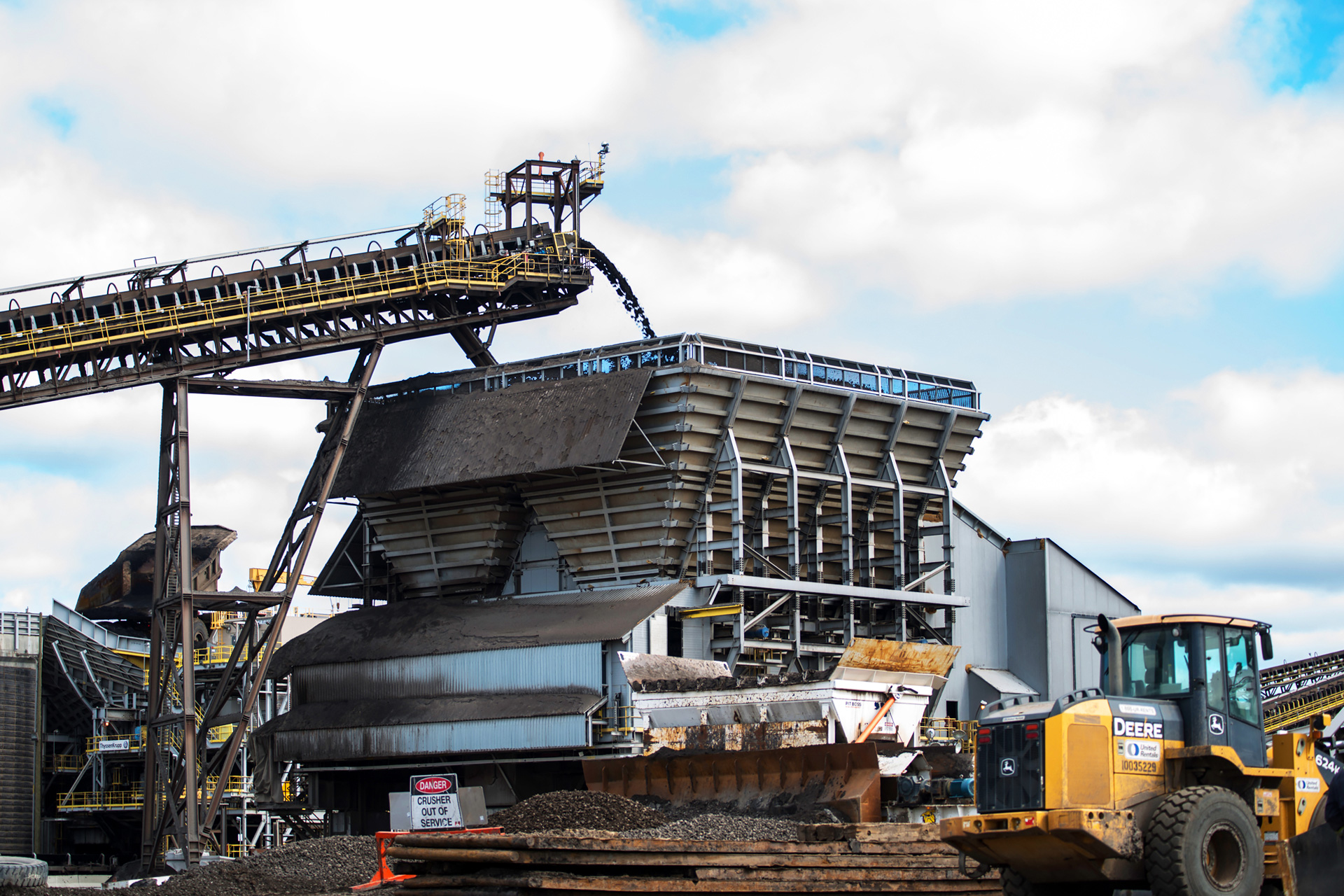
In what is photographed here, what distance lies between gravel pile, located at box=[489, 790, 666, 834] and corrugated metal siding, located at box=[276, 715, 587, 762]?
1171 cm

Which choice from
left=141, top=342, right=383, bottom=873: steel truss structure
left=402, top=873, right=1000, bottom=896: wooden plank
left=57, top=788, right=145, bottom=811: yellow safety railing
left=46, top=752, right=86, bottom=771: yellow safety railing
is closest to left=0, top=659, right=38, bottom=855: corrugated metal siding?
left=57, top=788, right=145, bottom=811: yellow safety railing

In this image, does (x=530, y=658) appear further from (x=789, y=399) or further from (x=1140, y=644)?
(x=1140, y=644)

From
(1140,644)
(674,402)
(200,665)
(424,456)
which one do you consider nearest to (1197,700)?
(1140,644)

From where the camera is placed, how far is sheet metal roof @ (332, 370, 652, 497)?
41688mm

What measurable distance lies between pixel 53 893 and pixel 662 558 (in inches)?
805

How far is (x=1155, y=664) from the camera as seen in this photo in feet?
56.0

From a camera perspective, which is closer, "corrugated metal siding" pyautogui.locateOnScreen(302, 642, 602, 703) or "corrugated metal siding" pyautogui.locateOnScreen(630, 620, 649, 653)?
"corrugated metal siding" pyautogui.locateOnScreen(630, 620, 649, 653)

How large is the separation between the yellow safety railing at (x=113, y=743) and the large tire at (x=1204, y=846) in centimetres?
4361

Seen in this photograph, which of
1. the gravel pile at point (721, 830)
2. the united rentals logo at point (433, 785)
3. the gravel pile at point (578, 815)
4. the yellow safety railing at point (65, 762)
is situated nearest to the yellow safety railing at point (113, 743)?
the yellow safety railing at point (65, 762)

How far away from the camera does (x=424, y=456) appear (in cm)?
4572

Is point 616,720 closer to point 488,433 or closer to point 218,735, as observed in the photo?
point 488,433

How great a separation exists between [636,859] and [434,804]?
22.4 ft

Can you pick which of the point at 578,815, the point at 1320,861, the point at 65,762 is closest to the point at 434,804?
the point at 578,815

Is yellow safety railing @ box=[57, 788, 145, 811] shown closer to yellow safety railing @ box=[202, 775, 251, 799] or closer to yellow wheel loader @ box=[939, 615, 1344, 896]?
yellow safety railing @ box=[202, 775, 251, 799]
